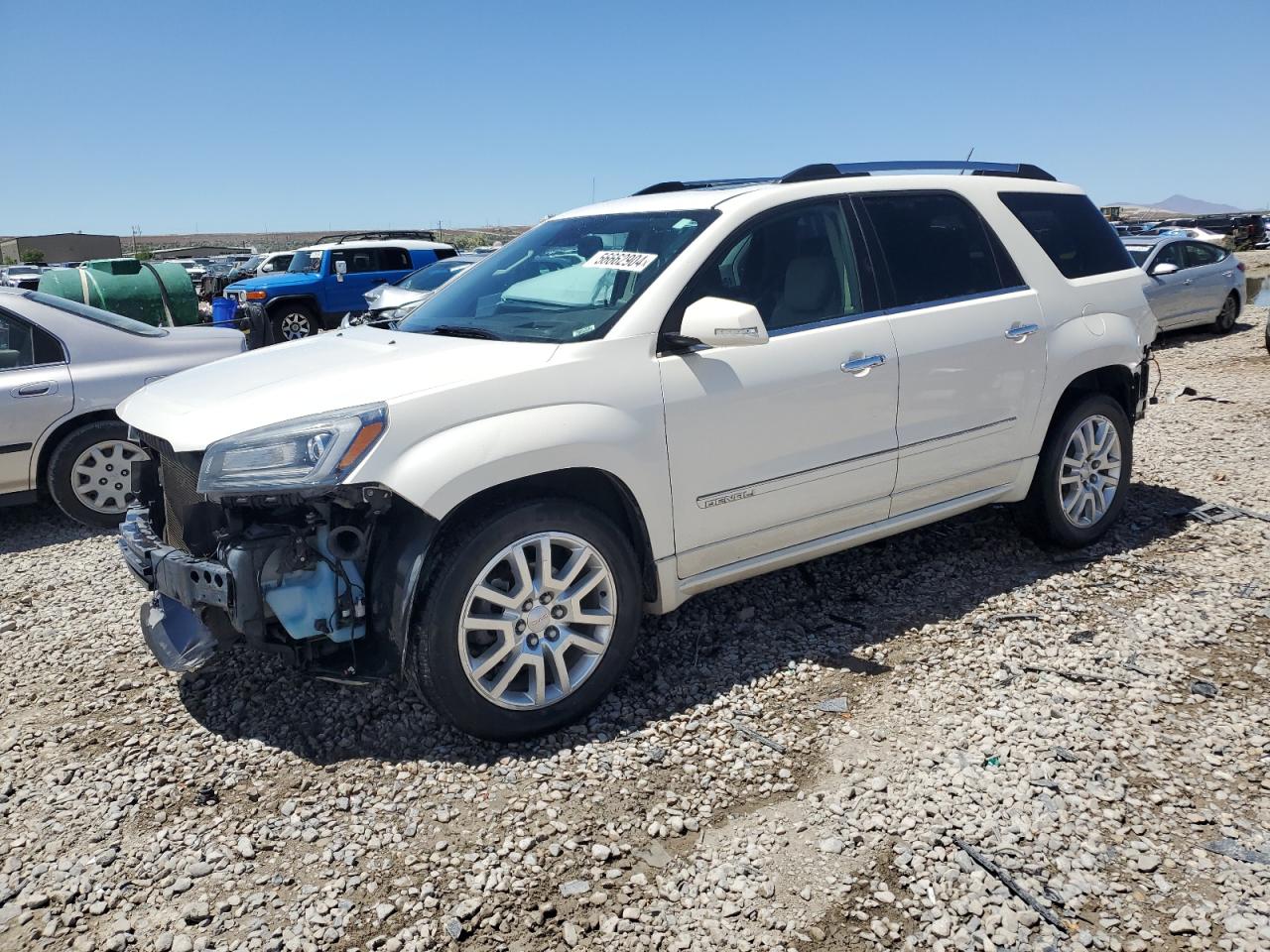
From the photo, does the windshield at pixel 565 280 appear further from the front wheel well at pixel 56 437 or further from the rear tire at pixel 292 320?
the rear tire at pixel 292 320

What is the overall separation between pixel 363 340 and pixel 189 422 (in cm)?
94

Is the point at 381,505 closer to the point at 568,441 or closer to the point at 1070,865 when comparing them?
the point at 568,441

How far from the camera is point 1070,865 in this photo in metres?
2.71

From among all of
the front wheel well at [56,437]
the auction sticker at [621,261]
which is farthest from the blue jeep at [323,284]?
the auction sticker at [621,261]

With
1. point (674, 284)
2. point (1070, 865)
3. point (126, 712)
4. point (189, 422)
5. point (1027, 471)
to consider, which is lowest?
point (1070, 865)

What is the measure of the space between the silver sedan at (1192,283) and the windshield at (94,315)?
12.5m

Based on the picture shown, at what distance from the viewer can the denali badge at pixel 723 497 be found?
11.9 ft

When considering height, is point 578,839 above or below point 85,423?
below

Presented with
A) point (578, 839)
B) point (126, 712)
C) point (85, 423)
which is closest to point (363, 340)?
point (126, 712)

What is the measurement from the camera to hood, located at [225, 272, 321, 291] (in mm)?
17406

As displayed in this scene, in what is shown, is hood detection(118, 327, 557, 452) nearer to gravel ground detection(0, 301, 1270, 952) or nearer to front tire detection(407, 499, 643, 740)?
front tire detection(407, 499, 643, 740)

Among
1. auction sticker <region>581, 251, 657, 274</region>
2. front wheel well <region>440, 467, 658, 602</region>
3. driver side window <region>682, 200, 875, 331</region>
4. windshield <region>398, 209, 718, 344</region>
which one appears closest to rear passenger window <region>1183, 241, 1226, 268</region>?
driver side window <region>682, 200, 875, 331</region>

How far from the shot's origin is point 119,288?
1268 cm

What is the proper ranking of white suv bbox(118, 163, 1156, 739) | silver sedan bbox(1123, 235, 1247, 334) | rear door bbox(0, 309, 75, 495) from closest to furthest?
white suv bbox(118, 163, 1156, 739) → rear door bbox(0, 309, 75, 495) → silver sedan bbox(1123, 235, 1247, 334)
